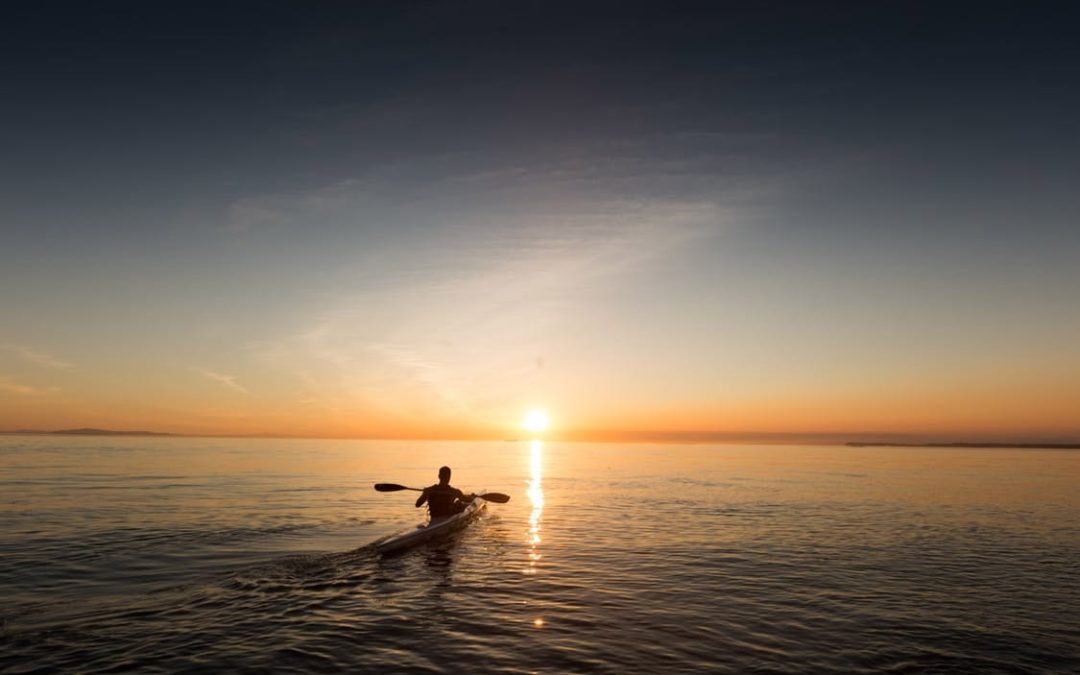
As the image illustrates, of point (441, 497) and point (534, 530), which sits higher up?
point (441, 497)

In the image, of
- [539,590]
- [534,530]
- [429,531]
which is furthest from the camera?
[534,530]

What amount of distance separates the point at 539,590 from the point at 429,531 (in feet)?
31.8

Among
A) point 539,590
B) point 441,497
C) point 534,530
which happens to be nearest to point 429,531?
point 441,497

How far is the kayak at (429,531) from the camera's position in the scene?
24453 mm

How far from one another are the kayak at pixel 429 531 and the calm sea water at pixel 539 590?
67 centimetres

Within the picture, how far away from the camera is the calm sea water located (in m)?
13.1

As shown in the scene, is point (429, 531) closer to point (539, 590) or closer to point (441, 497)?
point (441, 497)

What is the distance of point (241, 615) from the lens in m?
15.4

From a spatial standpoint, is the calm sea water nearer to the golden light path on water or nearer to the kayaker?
the golden light path on water

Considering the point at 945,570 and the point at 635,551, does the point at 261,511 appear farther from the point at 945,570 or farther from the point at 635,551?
the point at 945,570

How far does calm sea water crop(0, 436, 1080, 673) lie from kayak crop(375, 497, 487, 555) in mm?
672

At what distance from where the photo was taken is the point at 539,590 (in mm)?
19156

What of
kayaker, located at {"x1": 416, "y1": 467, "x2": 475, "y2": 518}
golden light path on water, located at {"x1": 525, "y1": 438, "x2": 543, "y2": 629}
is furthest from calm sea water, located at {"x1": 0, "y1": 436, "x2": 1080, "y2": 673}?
kayaker, located at {"x1": 416, "y1": 467, "x2": 475, "y2": 518}

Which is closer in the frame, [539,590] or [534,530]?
[539,590]
